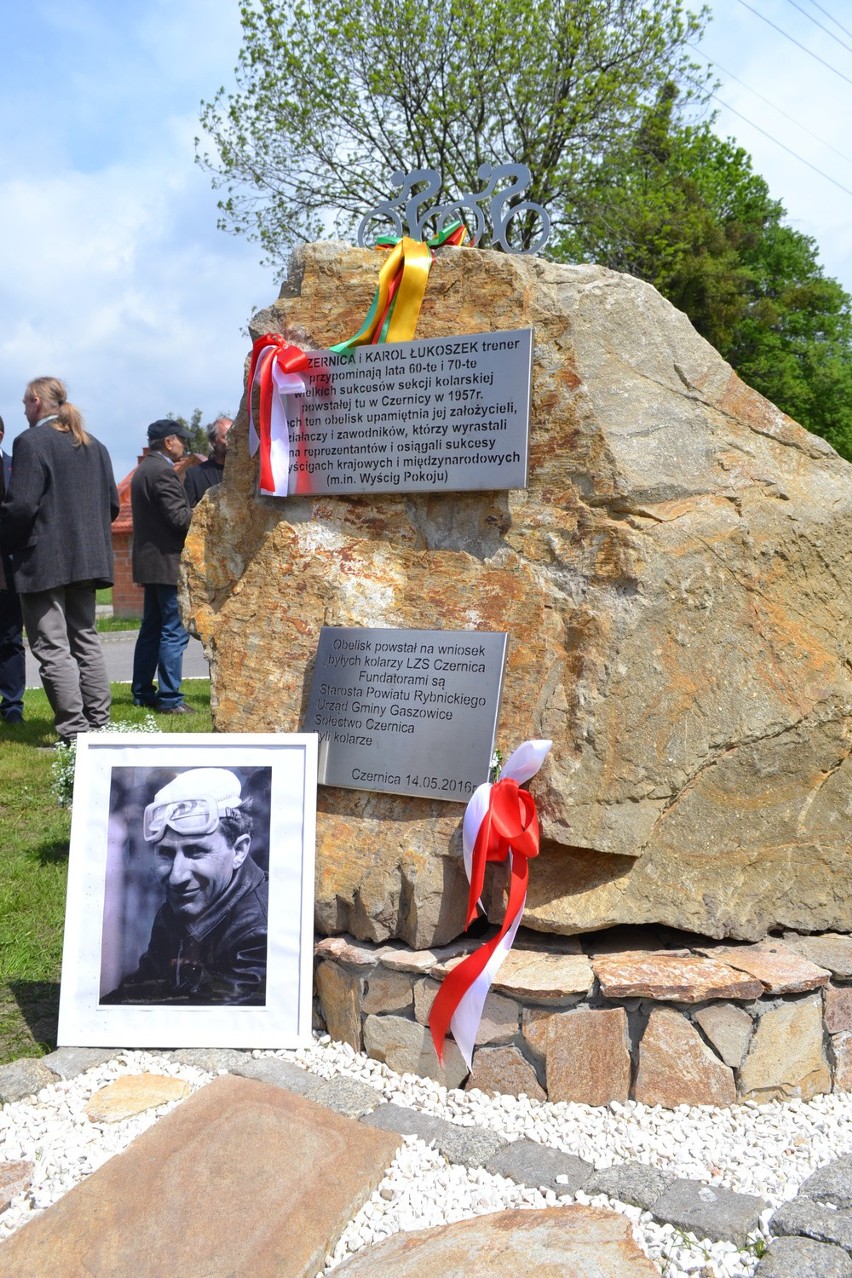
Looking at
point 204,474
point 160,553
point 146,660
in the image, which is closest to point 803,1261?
point 160,553

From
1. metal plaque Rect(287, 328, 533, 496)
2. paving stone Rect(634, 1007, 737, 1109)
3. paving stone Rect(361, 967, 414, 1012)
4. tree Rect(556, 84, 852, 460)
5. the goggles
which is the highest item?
tree Rect(556, 84, 852, 460)

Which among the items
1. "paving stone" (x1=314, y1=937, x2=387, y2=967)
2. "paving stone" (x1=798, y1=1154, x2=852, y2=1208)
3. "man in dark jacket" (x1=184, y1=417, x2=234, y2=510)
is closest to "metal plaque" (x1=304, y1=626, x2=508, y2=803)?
"paving stone" (x1=314, y1=937, x2=387, y2=967)

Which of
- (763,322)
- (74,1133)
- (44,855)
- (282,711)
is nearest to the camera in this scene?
(74,1133)

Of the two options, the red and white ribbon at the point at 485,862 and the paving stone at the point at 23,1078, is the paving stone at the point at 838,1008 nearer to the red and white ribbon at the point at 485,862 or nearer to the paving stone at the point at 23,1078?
the red and white ribbon at the point at 485,862

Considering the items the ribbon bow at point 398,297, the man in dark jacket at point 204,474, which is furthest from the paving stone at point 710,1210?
the man in dark jacket at point 204,474

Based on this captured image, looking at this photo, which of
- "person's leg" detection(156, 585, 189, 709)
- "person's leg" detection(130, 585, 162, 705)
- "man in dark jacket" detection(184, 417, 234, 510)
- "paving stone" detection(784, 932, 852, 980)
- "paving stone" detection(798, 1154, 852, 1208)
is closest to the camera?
"paving stone" detection(798, 1154, 852, 1208)

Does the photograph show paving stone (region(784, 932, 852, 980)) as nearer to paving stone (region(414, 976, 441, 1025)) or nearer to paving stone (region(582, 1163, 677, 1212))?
paving stone (region(582, 1163, 677, 1212))

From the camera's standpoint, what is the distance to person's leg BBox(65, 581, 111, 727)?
6.11 m

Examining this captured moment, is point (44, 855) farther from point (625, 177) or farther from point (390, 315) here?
point (625, 177)

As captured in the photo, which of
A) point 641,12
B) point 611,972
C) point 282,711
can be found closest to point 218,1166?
A: point 611,972

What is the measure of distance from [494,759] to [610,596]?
58cm

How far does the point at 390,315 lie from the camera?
3.45 m

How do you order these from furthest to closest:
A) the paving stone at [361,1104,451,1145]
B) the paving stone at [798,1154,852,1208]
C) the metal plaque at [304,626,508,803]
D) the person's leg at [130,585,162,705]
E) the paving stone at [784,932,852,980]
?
the person's leg at [130,585,162,705]
the metal plaque at [304,626,508,803]
the paving stone at [784,932,852,980]
the paving stone at [361,1104,451,1145]
the paving stone at [798,1154,852,1208]

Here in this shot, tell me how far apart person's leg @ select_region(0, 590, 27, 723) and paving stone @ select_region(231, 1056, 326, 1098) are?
5084 mm
